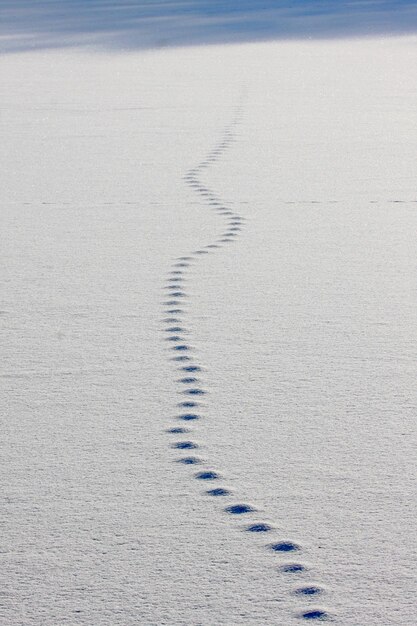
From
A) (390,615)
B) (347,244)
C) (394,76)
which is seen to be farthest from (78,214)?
(394,76)

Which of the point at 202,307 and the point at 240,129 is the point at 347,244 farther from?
the point at 240,129

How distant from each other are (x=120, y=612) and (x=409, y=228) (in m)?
3.07

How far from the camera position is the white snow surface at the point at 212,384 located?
7.13ft

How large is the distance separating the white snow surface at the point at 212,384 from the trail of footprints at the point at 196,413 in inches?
0.5

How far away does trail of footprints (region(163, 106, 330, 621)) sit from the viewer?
2.19m

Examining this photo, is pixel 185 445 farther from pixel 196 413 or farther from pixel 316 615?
pixel 316 615

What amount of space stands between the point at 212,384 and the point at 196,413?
0.71 ft

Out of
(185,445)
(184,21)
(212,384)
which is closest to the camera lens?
(185,445)

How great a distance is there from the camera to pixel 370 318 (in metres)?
3.71

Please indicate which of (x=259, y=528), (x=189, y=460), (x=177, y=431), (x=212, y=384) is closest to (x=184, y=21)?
(x=212, y=384)

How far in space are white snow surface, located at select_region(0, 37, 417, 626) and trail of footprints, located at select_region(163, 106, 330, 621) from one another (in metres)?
0.01

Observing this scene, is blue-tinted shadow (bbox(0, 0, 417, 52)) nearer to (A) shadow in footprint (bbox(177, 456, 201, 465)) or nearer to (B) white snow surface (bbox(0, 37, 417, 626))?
(B) white snow surface (bbox(0, 37, 417, 626))

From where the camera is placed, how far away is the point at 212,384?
124 inches

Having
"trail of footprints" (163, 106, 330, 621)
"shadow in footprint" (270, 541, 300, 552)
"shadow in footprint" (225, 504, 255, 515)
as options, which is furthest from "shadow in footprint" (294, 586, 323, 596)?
"shadow in footprint" (225, 504, 255, 515)
